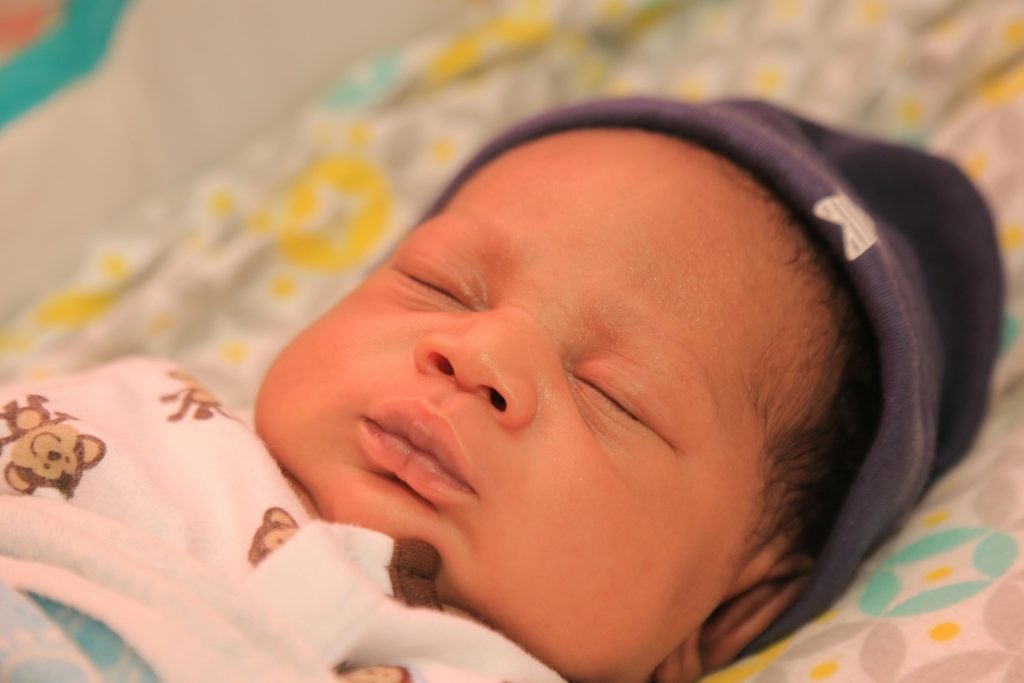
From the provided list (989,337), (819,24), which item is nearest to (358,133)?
(819,24)

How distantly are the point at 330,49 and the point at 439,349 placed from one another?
1.23 metres

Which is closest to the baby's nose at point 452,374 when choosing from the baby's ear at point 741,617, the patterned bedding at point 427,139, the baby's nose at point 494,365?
the baby's nose at point 494,365

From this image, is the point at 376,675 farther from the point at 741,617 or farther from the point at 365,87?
the point at 365,87

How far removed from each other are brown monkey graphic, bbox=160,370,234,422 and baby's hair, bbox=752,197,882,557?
0.59 meters

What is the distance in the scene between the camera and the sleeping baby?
Answer: 0.99 metres

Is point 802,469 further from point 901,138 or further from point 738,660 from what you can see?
point 901,138

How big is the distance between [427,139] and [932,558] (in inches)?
47.8

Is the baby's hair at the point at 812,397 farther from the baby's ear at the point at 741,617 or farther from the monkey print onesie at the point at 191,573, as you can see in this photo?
the monkey print onesie at the point at 191,573

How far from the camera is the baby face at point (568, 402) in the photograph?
3.55 feet

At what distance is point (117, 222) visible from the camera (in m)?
1.91

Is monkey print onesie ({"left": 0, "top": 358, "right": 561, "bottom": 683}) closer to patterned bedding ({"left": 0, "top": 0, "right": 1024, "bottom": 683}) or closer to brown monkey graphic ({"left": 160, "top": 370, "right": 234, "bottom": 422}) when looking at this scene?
brown monkey graphic ({"left": 160, "top": 370, "right": 234, "bottom": 422})

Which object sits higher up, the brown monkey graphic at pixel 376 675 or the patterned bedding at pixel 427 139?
the patterned bedding at pixel 427 139

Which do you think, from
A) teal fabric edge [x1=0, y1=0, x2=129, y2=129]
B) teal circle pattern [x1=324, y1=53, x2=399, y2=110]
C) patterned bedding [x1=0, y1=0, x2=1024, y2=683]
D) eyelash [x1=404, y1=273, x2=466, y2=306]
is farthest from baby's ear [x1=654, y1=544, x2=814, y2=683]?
teal fabric edge [x1=0, y1=0, x2=129, y2=129]

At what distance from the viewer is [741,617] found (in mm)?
1351
